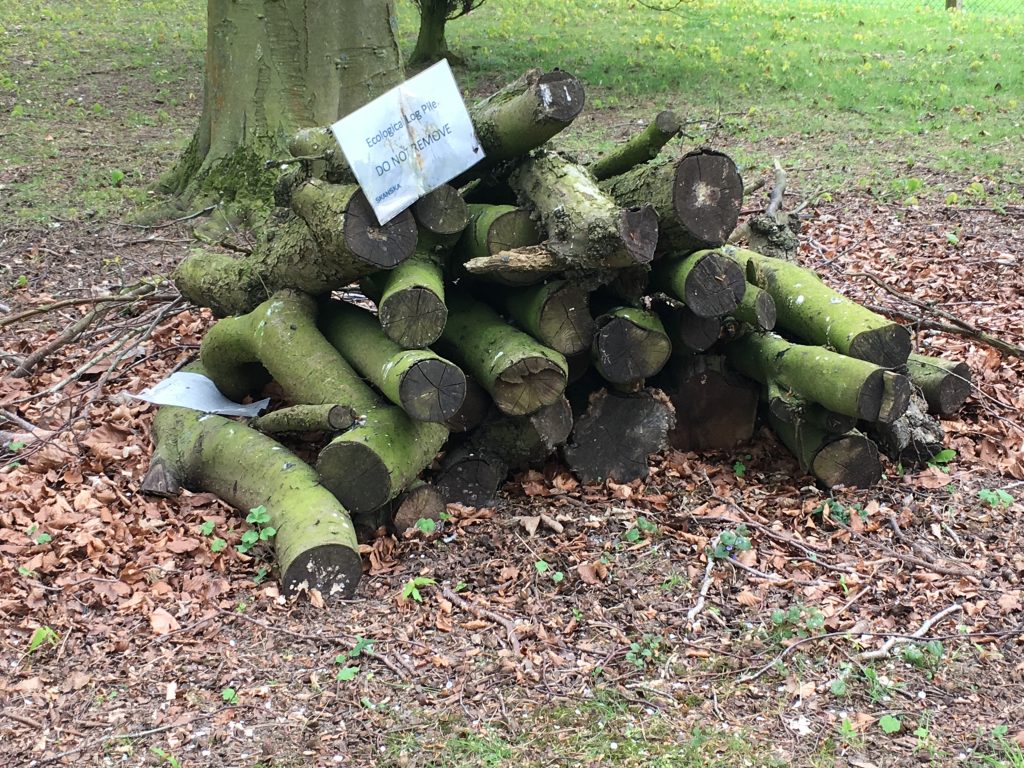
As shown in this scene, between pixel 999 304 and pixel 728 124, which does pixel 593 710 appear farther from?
pixel 728 124

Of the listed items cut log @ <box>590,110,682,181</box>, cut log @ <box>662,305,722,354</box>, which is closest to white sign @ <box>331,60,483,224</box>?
cut log @ <box>590,110,682,181</box>

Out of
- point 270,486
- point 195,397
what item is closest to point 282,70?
point 195,397

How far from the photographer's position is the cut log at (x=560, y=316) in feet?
13.7

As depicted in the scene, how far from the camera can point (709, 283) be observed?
13.5 ft

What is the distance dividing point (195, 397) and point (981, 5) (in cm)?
2230

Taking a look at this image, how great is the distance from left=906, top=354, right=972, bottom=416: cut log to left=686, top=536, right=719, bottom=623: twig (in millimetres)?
1573

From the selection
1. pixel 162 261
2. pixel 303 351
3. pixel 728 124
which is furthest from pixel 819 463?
pixel 728 124

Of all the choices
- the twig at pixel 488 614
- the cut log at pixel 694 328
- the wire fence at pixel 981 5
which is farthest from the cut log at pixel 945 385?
the wire fence at pixel 981 5

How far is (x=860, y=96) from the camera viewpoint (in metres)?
12.5

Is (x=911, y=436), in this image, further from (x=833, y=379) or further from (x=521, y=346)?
(x=521, y=346)

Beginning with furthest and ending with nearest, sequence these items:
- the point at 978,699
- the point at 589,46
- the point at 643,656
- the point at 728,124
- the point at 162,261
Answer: the point at 589,46, the point at 728,124, the point at 162,261, the point at 643,656, the point at 978,699

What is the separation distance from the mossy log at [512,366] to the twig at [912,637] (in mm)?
1577

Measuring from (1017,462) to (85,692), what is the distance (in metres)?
4.05

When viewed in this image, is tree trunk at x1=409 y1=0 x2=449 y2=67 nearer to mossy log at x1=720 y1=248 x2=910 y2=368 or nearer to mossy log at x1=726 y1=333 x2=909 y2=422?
mossy log at x1=720 y1=248 x2=910 y2=368
